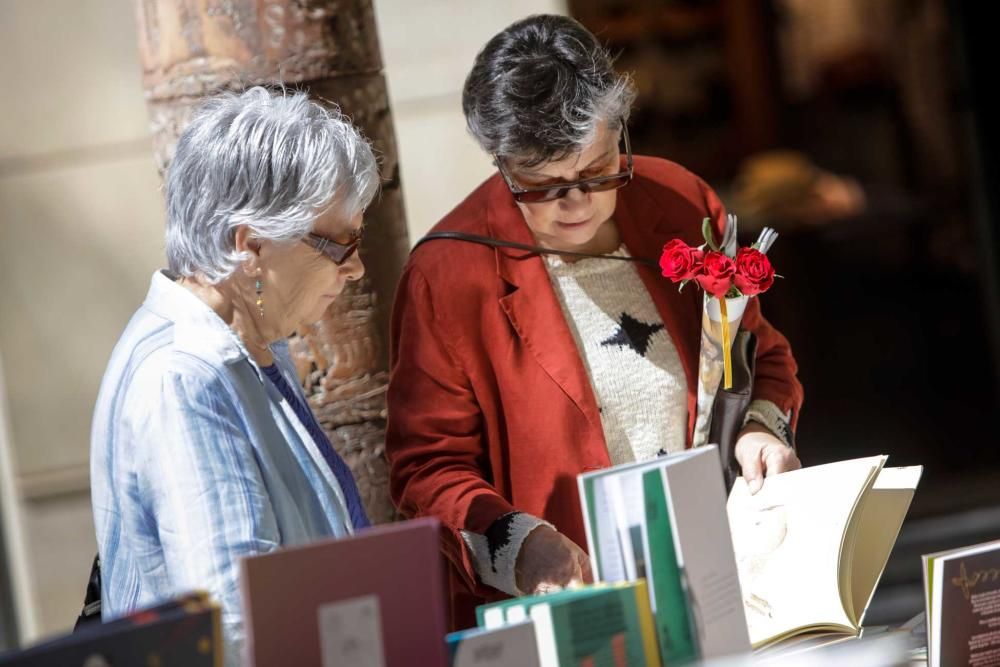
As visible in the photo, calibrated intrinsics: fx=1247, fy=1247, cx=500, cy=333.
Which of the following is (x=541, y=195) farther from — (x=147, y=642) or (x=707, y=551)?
(x=147, y=642)

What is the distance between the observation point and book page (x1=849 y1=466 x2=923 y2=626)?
2.12 m

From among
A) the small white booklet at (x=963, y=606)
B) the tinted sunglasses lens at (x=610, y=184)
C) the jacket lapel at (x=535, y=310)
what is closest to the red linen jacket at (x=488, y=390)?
the jacket lapel at (x=535, y=310)

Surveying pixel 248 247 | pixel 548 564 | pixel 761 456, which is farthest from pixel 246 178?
pixel 761 456

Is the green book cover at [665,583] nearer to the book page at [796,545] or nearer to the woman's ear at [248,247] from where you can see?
the book page at [796,545]

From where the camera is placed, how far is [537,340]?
8.01ft

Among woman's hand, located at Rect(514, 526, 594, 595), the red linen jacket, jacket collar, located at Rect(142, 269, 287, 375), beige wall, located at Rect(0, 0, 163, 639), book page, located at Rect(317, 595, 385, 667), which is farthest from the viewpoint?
beige wall, located at Rect(0, 0, 163, 639)

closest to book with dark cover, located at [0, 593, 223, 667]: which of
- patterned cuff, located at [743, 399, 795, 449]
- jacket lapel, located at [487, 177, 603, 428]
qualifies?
jacket lapel, located at [487, 177, 603, 428]

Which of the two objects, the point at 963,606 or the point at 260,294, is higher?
the point at 260,294

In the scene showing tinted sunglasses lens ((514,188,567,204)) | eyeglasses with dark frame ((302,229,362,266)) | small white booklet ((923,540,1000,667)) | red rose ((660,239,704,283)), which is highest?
tinted sunglasses lens ((514,188,567,204))

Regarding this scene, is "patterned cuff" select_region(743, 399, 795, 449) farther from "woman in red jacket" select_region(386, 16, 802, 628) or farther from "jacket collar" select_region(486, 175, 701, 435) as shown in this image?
"jacket collar" select_region(486, 175, 701, 435)

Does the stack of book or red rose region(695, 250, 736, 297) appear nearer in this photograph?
the stack of book

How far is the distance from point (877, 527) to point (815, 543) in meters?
0.15

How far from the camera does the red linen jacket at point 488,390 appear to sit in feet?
7.87

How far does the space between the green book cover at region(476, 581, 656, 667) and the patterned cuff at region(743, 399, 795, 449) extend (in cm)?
83
